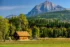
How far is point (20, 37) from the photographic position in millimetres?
84250

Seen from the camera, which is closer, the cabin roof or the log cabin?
the cabin roof

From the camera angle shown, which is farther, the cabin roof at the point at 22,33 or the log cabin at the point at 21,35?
the log cabin at the point at 21,35

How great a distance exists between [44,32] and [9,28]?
36599 mm

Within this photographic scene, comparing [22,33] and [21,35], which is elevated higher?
[22,33]

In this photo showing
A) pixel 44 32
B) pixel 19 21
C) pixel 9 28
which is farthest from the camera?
pixel 44 32

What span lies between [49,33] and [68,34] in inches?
354

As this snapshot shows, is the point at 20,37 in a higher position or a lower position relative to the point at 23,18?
lower

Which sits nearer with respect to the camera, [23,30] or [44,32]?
[23,30]

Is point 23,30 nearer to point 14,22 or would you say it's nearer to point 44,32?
point 14,22

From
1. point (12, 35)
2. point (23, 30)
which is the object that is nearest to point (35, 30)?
point (23, 30)

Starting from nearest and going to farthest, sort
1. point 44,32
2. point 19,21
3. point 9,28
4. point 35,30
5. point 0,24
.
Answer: point 0,24, point 9,28, point 19,21, point 35,30, point 44,32

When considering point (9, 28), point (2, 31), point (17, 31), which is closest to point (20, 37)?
point (17, 31)

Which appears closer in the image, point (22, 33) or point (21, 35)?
point (21, 35)

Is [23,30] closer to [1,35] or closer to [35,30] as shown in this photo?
[35,30]
